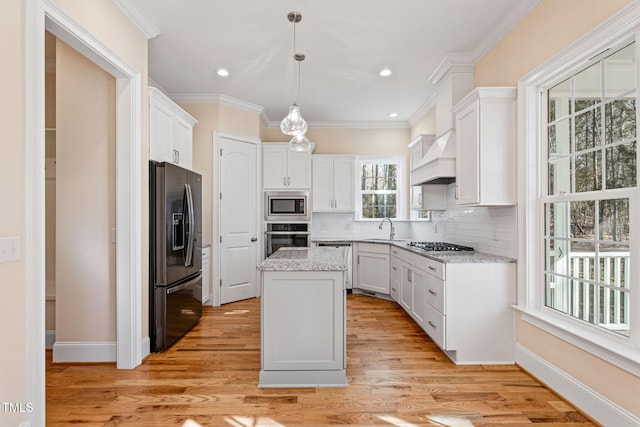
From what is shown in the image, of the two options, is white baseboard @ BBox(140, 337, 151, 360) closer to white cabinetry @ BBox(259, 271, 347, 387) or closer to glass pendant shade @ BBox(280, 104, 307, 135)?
white cabinetry @ BBox(259, 271, 347, 387)

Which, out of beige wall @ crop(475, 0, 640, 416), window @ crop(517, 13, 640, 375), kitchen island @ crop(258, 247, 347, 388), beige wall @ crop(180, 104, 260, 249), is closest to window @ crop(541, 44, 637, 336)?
window @ crop(517, 13, 640, 375)

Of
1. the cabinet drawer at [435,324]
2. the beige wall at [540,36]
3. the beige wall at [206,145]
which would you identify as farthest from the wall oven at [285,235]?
the beige wall at [540,36]

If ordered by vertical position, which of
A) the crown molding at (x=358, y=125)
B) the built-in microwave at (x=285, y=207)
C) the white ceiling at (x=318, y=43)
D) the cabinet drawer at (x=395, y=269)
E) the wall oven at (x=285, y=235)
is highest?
the white ceiling at (x=318, y=43)

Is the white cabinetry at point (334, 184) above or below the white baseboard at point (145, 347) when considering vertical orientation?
above

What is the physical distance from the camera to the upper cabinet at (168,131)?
3215 mm

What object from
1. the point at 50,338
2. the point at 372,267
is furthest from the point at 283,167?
the point at 50,338

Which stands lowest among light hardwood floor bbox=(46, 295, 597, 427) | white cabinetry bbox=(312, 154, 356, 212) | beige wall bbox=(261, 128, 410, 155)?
light hardwood floor bbox=(46, 295, 597, 427)

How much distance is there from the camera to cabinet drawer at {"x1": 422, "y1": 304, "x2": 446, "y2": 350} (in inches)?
116

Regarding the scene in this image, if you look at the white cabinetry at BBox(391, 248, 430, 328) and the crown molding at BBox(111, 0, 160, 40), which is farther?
the white cabinetry at BBox(391, 248, 430, 328)

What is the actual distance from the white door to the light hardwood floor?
1670 millimetres

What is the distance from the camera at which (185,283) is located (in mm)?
3547

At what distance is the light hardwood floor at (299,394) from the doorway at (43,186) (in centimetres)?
36

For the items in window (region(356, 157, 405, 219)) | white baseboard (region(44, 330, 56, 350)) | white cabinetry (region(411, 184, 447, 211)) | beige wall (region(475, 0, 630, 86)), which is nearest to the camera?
beige wall (region(475, 0, 630, 86))

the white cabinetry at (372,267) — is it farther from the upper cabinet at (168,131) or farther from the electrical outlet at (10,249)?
the electrical outlet at (10,249)
